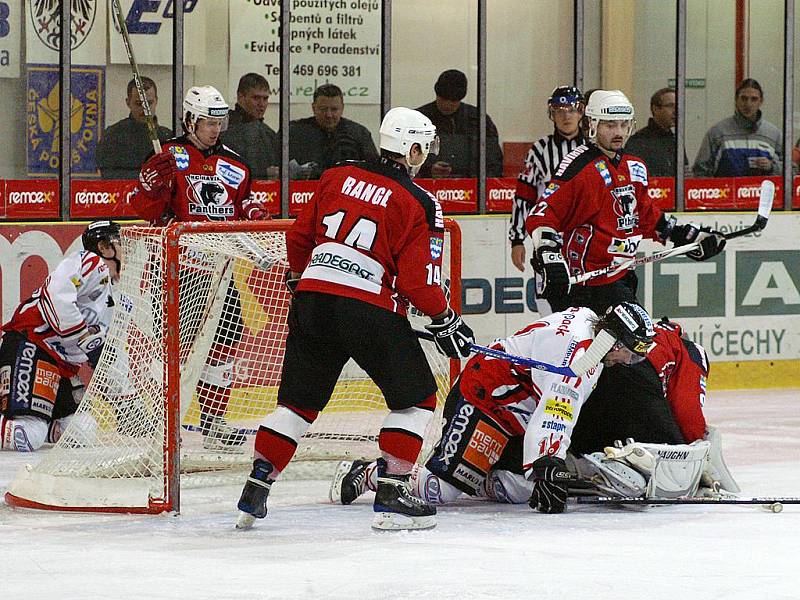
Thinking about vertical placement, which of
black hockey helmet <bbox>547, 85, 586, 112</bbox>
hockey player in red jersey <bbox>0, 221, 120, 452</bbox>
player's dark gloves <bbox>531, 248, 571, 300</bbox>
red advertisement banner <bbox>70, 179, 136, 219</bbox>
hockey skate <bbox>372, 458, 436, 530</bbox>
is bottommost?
hockey skate <bbox>372, 458, 436, 530</bbox>

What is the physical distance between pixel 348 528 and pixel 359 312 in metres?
0.63

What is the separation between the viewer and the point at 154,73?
7.59 meters

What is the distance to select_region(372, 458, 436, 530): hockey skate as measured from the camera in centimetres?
456

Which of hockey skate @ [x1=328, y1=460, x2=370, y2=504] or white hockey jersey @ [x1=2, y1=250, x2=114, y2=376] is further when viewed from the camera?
white hockey jersey @ [x1=2, y1=250, x2=114, y2=376]

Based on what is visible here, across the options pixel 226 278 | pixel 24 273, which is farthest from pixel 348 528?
pixel 24 273

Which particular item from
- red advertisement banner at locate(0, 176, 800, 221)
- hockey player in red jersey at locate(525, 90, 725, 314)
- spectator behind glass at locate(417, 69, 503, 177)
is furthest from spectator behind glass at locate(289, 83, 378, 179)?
hockey player in red jersey at locate(525, 90, 725, 314)

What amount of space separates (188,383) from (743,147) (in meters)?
4.37

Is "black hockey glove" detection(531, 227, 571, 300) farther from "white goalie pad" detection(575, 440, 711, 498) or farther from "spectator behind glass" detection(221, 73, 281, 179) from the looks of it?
"spectator behind glass" detection(221, 73, 281, 179)

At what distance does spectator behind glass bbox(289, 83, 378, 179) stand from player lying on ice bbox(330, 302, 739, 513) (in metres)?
3.04

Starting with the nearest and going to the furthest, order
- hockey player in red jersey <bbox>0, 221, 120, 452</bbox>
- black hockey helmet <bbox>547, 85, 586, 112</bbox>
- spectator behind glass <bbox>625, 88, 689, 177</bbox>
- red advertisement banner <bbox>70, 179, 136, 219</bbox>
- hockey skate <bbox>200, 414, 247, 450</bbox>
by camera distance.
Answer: hockey skate <bbox>200, 414, 247, 450</bbox>, hockey player in red jersey <bbox>0, 221, 120, 452</bbox>, black hockey helmet <bbox>547, 85, 586, 112</bbox>, red advertisement banner <bbox>70, 179, 136, 219</bbox>, spectator behind glass <bbox>625, 88, 689, 177</bbox>

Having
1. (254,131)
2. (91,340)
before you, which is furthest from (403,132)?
(254,131)

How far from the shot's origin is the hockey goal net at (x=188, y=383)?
4.89 m

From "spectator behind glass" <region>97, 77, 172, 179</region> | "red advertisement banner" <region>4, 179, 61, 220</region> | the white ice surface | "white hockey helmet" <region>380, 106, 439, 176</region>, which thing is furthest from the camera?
"spectator behind glass" <region>97, 77, 172, 179</region>

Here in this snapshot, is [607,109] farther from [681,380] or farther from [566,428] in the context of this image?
[566,428]
